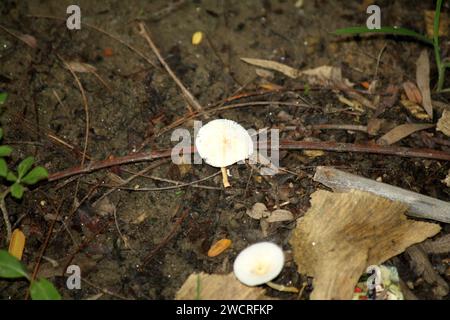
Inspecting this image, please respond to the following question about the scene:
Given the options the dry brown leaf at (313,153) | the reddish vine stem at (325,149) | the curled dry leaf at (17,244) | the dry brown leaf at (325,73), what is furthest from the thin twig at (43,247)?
the dry brown leaf at (325,73)

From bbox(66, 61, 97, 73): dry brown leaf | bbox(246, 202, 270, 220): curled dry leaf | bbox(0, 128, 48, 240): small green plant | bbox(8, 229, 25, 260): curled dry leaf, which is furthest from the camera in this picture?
bbox(66, 61, 97, 73): dry brown leaf

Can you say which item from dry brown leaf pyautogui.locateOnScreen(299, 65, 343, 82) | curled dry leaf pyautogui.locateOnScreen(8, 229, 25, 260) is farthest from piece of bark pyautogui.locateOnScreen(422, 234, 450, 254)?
curled dry leaf pyautogui.locateOnScreen(8, 229, 25, 260)

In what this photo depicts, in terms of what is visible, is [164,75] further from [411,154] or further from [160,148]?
[411,154]

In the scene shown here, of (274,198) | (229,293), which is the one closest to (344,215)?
(274,198)

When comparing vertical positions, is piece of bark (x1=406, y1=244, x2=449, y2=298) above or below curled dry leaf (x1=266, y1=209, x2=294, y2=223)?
below

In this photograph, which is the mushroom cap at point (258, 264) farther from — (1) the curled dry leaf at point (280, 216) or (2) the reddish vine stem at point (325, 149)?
(2) the reddish vine stem at point (325, 149)

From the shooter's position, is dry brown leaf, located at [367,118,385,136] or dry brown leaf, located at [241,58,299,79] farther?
A: dry brown leaf, located at [241,58,299,79]

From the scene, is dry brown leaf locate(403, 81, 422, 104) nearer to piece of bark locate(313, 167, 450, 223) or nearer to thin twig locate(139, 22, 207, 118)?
piece of bark locate(313, 167, 450, 223)

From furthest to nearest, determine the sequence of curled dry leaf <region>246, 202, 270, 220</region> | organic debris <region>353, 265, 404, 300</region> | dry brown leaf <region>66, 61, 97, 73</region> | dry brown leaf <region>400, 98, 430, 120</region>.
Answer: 1. dry brown leaf <region>66, 61, 97, 73</region>
2. dry brown leaf <region>400, 98, 430, 120</region>
3. curled dry leaf <region>246, 202, 270, 220</region>
4. organic debris <region>353, 265, 404, 300</region>
